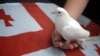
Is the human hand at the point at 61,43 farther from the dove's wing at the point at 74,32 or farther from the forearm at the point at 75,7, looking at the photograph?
the forearm at the point at 75,7

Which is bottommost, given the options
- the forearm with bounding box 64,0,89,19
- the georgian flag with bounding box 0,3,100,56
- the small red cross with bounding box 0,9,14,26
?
the georgian flag with bounding box 0,3,100,56

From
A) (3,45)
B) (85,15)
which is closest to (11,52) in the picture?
(3,45)

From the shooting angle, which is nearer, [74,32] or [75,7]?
[74,32]

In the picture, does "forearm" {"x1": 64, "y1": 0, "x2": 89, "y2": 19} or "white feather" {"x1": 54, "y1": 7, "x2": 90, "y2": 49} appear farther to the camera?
A: "forearm" {"x1": 64, "y1": 0, "x2": 89, "y2": 19}

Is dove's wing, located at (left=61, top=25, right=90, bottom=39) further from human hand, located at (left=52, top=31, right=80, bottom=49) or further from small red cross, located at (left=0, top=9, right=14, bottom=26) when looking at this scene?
small red cross, located at (left=0, top=9, right=14, bottom=26)

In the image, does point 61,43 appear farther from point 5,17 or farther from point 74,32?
point 5,17

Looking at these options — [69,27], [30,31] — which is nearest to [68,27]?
[69,27]

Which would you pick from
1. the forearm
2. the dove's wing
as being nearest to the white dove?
the dove's wing

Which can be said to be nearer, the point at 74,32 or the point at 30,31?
the point at 74,32

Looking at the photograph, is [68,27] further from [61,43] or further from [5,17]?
[5,17]
